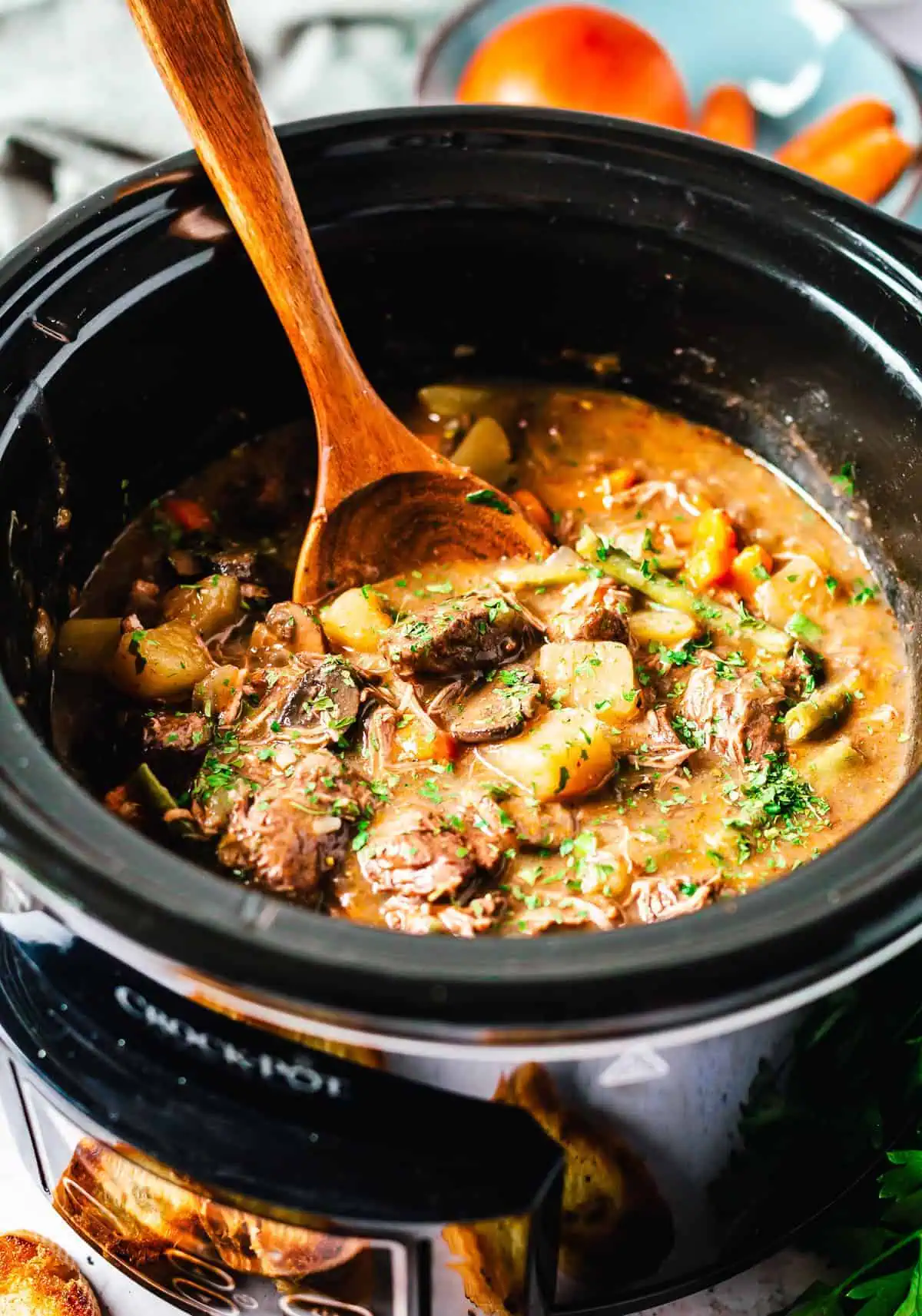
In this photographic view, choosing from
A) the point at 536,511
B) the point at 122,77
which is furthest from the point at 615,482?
the point at 122,77

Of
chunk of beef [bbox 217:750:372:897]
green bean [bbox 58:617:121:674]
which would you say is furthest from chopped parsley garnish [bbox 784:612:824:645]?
green bean [bbox 58:617:121:674]

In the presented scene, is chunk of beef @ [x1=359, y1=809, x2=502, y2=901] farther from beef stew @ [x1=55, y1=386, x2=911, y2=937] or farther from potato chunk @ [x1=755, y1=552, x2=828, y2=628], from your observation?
potato chunk @ [x1=755, y1=552, x2=828, y2=628]

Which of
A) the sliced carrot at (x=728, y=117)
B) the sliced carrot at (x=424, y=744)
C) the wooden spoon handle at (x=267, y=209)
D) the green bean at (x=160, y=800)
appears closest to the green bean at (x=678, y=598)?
the wooden spoon handle at (x=267, y=209)

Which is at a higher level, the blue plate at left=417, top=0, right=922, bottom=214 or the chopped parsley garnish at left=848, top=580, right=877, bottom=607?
the blue plate at left=417, top=0, right=922, bottom=214

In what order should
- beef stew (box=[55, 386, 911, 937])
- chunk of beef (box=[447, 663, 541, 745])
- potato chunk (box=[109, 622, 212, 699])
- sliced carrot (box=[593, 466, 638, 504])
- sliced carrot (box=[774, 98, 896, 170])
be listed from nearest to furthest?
beef stew (box=[55, 386, 911, 937])
chunk of beef (box=[447, 663, 541, 745])
potato chunk (box=[109, 622, 212, 699])
sliced carrot (box=[593, 466, 638, 504])
sliced carrot (box=[774, 98, 896, 170])

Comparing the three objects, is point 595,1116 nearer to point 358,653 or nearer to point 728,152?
point 358,653

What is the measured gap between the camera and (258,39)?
14.6 feet

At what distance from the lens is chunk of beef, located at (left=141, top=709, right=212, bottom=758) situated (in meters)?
2.68

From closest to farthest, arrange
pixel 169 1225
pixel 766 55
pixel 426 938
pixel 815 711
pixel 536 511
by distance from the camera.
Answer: pixel 426 938 → pixel 169 1225 → pixel 815 711 → pixel 536 511 → pixel 766 55

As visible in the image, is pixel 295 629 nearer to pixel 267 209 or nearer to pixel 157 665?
pixel 157 665

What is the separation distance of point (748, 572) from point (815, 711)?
0.44 metres

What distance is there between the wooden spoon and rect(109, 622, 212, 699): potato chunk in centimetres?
29

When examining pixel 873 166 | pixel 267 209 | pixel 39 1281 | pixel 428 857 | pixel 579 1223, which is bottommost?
pixel 579 1223

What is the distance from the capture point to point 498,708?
9.10 feet
